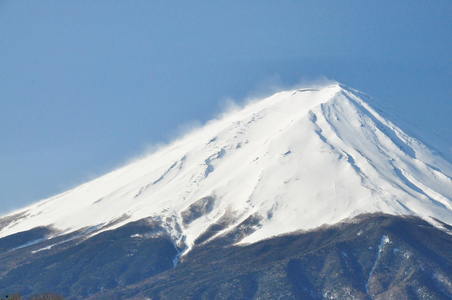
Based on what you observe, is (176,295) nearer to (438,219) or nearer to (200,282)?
(200,282)

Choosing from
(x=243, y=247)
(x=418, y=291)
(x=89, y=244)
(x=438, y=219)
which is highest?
(x=89, y=244)

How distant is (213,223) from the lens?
197375 millimetres

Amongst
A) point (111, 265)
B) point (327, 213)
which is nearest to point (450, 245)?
point (327, 213)

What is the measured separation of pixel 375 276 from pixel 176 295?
136 feet

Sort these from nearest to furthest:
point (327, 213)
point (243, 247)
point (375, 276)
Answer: point (375, 276), point (243, 247), point (327, 213)

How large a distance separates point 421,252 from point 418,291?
59.5 feet

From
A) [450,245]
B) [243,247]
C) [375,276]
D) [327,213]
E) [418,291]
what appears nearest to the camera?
[418,291]

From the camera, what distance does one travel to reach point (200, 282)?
15825 cm

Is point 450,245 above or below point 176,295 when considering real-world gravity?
below

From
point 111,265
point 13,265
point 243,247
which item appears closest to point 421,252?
point 243,247

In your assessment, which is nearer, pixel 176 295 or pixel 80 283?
pixel 176 295

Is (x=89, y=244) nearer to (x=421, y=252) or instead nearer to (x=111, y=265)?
(x=111, y=265)

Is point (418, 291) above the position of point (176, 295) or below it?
below

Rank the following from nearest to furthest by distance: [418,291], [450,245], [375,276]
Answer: [418,291]
[375,276]
[450,245]
